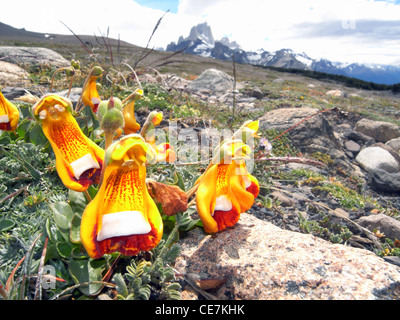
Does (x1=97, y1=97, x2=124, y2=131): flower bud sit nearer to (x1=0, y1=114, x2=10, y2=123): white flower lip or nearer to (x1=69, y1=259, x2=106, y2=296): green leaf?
(x1=69, y1=259, x2=106, y2=296): green leaf

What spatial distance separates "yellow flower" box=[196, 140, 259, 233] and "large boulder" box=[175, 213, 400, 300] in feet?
0.92

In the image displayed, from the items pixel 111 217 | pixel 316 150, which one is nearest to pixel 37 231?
pixel 111 217

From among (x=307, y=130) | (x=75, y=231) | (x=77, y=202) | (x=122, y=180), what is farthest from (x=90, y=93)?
(x=307, y=130)

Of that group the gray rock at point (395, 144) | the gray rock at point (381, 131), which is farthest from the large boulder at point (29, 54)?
the gray rock at point (395, 144)

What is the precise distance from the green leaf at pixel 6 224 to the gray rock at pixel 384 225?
450 centimetres

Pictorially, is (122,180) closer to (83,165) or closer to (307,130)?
(83,165)

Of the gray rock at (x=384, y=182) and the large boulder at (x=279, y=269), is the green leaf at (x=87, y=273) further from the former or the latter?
the gray rock at (x=384, y=182)

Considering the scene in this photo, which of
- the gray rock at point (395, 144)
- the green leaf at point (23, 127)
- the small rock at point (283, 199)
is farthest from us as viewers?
the gray rock at point (395, 144)

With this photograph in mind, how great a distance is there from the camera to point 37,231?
7.25 feet

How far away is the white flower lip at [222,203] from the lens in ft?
7.09

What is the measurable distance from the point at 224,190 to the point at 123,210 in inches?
34.4

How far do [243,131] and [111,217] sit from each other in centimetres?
127

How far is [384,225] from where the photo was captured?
4.16m
